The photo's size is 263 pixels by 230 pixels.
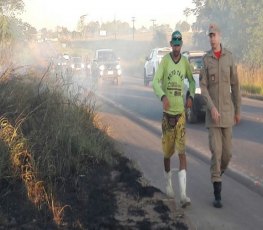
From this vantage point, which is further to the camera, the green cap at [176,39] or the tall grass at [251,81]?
the tall grass at [251,81]

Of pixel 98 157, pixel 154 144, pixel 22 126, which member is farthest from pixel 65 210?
pixel 154 144

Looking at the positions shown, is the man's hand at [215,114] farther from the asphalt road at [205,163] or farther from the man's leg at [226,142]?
the asphalt road at [205,163]

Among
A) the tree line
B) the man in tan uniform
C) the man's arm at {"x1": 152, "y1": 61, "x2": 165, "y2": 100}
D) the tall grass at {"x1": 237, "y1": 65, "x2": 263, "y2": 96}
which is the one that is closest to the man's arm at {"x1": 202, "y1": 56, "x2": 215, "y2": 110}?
the man in tan uniform

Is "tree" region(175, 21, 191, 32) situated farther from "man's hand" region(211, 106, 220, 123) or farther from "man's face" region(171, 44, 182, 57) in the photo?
"man's hand" region(211, 106, 220, 123)

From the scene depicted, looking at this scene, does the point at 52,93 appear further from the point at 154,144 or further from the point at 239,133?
the point at 239,133

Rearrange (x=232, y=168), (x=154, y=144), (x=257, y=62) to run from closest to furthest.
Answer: (x=232, y=168), (x=154, y=144), (x=257, y=62)

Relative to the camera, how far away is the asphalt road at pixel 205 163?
576cm

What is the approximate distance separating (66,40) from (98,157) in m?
81.4

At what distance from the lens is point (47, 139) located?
678 centimetres

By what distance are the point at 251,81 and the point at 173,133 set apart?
16.8m

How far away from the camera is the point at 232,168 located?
7922 mm

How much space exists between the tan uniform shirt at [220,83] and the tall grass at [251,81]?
1440 centimetres

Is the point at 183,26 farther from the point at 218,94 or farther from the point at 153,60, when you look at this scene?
the point at 218,94

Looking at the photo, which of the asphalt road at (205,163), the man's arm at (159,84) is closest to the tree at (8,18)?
the asphalt road at (205,163)
